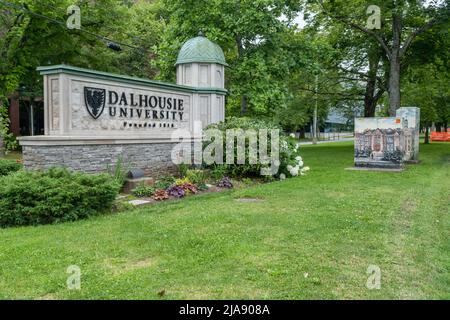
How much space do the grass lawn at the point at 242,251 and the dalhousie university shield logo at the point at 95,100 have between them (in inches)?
101

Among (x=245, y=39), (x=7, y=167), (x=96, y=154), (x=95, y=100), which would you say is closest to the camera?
(x=96, y=154)

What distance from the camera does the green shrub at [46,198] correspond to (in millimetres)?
6246

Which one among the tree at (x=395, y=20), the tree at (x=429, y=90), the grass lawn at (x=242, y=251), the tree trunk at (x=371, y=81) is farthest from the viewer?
the tree at (x=429, y=90)

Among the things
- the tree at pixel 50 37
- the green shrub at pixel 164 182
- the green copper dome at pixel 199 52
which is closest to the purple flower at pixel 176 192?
the green shrub at pixel 164 182

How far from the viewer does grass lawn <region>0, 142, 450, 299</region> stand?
374cm

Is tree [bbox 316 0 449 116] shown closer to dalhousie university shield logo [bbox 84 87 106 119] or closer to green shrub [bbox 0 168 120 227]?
dalhousie university shield logo [bbox 84 87 106 119]

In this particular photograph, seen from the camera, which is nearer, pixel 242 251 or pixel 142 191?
pixel 242 251

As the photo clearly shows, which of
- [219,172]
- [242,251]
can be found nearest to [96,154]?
[219,172]

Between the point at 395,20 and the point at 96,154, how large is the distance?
14.3 m

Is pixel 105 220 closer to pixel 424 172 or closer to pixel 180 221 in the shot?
pixel 180 221

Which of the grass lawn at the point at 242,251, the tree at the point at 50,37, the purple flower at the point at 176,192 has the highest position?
the tree at the point at 50,37

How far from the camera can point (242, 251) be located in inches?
188

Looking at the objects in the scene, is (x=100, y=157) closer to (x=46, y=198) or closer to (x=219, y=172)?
(x=46, y=198)

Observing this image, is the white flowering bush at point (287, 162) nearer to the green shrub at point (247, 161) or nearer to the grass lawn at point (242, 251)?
the green shrub at point (247, 161)
